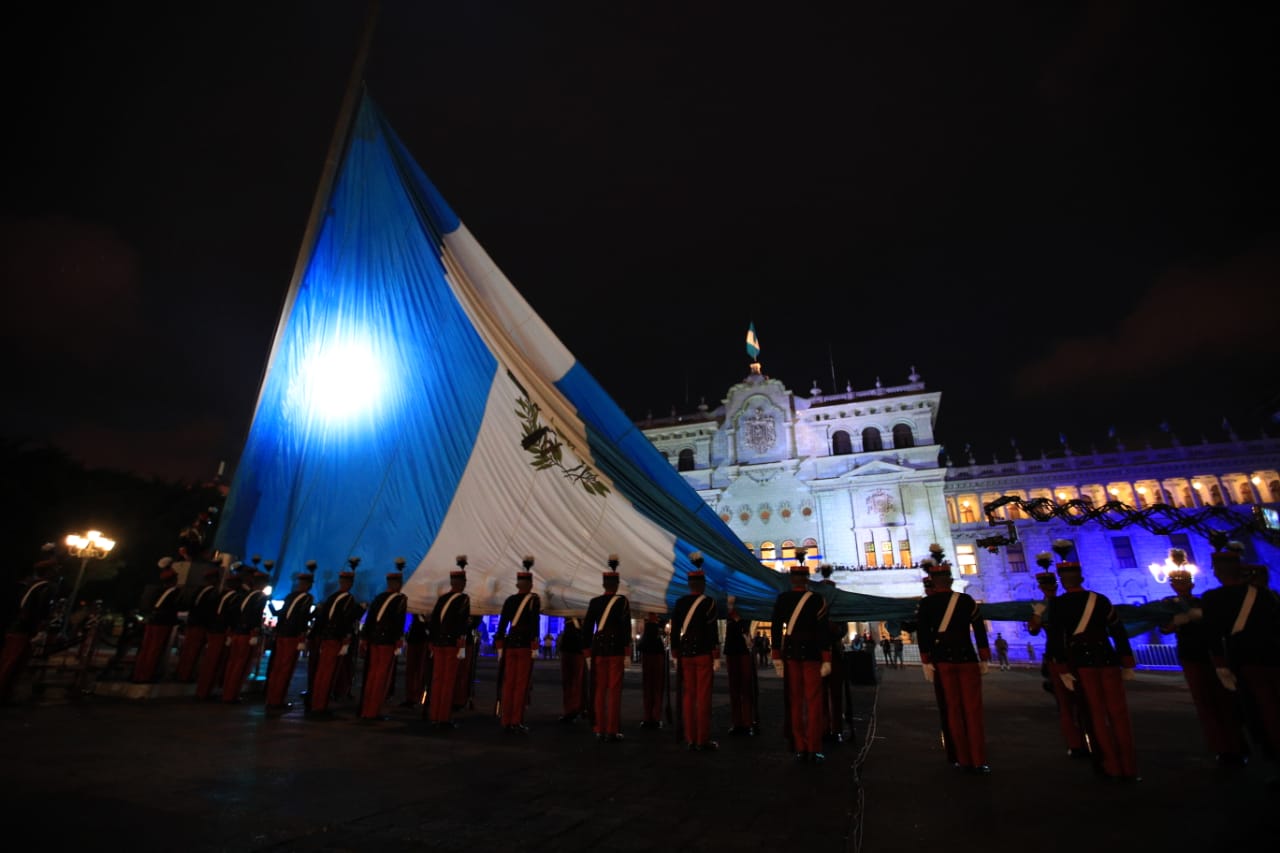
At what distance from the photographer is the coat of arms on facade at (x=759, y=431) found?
42.6 meters

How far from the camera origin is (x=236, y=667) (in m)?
8.68

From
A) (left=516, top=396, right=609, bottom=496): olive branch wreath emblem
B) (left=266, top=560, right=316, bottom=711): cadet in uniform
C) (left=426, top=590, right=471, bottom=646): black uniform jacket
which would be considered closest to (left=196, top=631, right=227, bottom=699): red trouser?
(left=266, top=560, right=316, bottom=711): cadet in uniform

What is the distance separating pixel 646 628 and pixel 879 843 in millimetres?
5179

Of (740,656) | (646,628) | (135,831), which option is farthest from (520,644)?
(135,831)

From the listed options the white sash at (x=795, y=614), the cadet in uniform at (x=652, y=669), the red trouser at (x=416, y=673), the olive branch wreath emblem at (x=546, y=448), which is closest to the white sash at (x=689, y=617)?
the white sash at (x=795, y=614)

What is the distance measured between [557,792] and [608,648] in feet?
9.38

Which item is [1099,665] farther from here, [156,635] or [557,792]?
[156,635]

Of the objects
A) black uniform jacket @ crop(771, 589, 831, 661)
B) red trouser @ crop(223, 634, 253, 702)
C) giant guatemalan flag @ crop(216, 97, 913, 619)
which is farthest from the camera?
red trouser @ crop(223, 634, 253, 702)

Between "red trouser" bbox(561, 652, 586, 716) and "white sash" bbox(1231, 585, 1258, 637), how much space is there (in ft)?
24.5

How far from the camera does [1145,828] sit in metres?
3.63

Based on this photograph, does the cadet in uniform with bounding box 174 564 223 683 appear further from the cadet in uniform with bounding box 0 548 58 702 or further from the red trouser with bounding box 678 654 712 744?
the red trouser with bounding box 678 654 712 744

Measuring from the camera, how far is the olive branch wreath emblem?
26.7 ft

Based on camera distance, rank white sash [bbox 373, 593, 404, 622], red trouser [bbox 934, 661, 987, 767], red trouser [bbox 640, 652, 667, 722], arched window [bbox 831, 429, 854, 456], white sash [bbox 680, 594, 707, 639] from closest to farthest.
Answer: red trouser [bbox 934, 661, 987, 767]
white sash [bbox 680, 594, 707, 639]
white sash [bbox 373, 593, 404, 622]
red trouser [bbox 640, 652, 667, 722]
arched window [bbox 831, 429, 854, 456]

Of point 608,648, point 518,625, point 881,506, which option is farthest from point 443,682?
point 881,506
